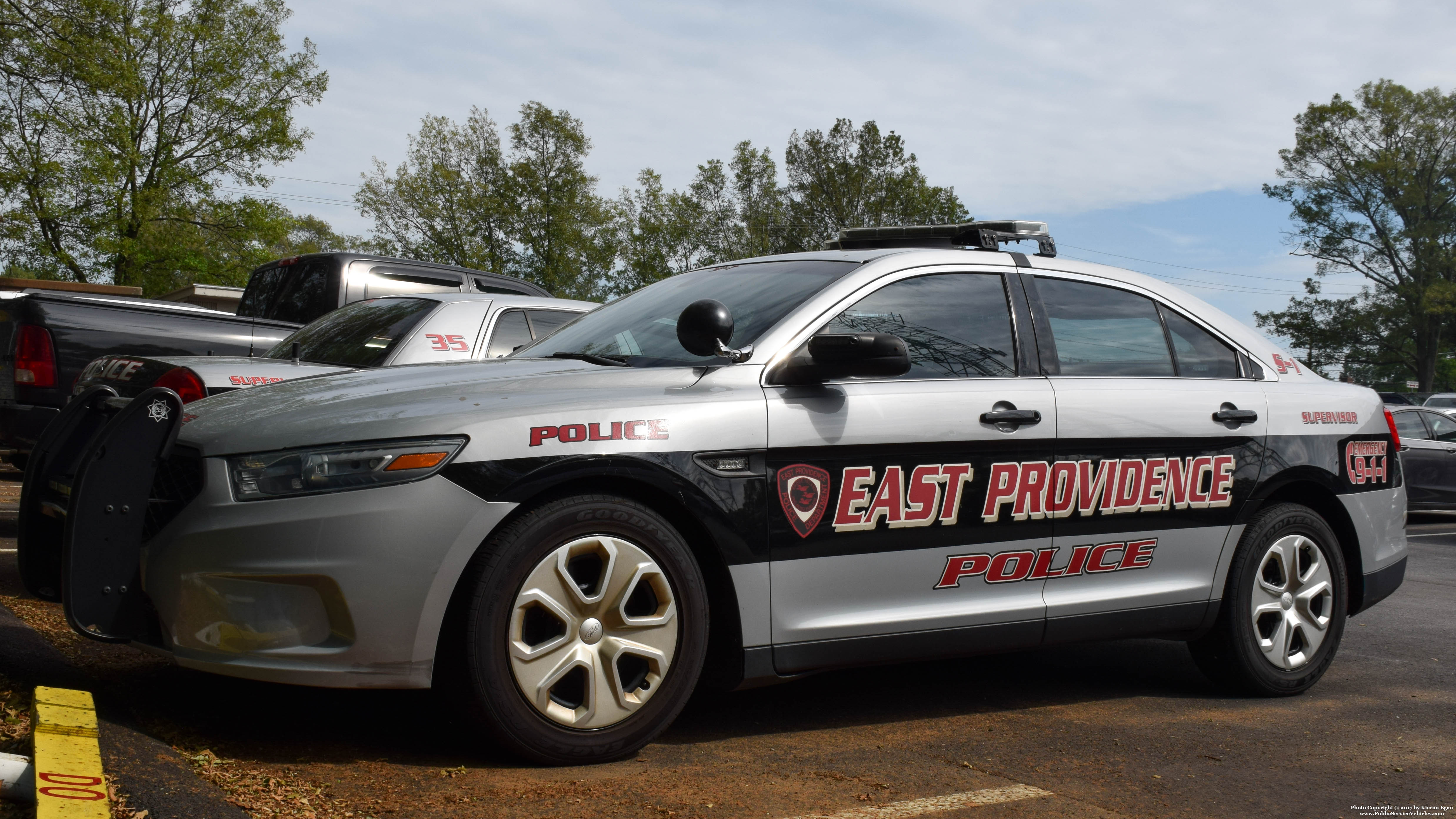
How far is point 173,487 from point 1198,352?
3800 mm

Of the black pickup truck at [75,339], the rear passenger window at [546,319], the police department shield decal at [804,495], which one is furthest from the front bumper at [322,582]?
the rear passenger window at [546,319]

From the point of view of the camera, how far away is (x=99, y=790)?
8.31 feet

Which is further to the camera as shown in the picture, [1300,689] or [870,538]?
[1300,689]

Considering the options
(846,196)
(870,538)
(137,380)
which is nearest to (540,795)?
(870,538)

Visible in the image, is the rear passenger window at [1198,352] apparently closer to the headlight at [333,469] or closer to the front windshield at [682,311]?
the front windshield at [682,311]

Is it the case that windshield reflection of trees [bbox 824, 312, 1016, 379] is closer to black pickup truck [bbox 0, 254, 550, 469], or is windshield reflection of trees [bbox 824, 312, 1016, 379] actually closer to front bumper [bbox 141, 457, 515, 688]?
front bumper [bbox 141, 457, 515, 688]

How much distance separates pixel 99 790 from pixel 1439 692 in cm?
501

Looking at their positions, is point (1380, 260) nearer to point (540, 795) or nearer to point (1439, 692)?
point (1439, 692)

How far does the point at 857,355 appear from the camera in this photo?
3.55m

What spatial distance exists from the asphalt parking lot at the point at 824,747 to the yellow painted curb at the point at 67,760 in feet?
0.30

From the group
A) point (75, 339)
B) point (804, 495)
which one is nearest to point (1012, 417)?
point (804, 495)

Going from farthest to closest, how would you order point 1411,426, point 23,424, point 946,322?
point 1411,426 → point 23,424 → point 946,322

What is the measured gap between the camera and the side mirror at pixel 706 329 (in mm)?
3617

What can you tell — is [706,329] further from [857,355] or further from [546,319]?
[546,319]
